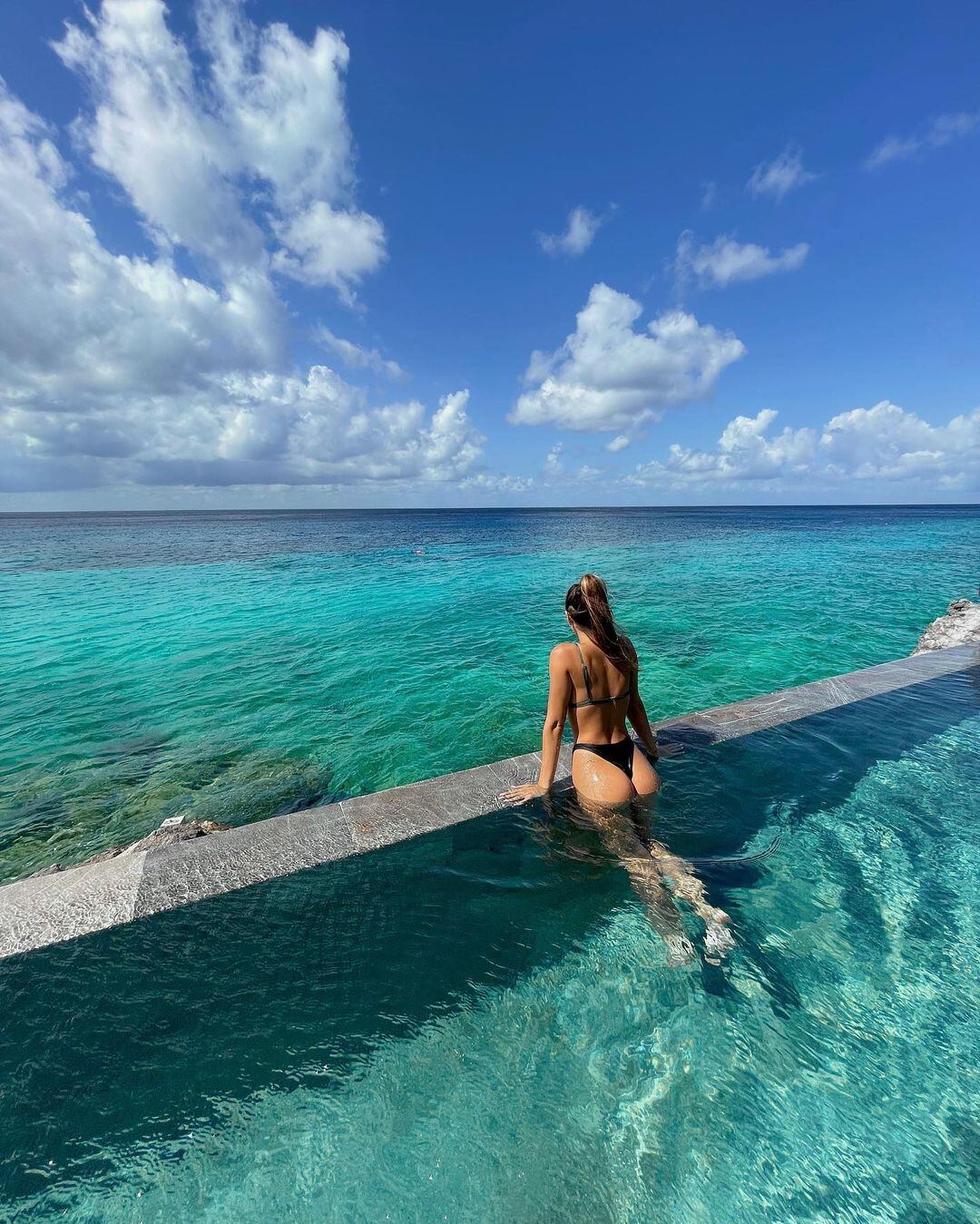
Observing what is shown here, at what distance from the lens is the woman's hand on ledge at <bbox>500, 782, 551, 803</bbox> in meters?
4.23

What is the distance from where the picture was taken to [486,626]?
15656 millimetres

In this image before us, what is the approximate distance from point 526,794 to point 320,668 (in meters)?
8.84

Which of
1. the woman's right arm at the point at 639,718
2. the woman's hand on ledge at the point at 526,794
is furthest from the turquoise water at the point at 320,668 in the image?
the woman's right arm at the point at 639,718

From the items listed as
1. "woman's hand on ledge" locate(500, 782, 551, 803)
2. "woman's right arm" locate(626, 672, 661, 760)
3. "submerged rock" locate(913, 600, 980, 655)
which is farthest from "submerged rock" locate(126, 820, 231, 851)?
"submerged rock" locate(913, 600, 980, 655)

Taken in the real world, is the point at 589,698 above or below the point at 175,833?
above

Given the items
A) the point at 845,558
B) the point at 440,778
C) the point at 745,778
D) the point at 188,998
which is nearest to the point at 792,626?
the point at 745,778

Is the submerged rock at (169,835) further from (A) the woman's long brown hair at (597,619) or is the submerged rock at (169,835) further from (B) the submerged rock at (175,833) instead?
(A) the woman's long brown hair at (597,619)

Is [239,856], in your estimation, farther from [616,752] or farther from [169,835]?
[616,752]

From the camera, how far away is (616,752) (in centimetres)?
415

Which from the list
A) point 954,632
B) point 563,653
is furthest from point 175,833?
point 954,632

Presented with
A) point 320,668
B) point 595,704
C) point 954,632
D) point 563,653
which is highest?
point 563,653

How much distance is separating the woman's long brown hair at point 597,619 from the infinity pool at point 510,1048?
144 cm

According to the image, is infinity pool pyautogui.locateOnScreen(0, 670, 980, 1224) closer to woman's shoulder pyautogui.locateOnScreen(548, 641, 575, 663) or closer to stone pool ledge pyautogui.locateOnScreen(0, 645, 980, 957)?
stone pool ledge pyautogui.locateOnScreen(0, 645, 980, 957)

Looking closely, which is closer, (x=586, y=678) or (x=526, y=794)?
(x=586, y=678)
